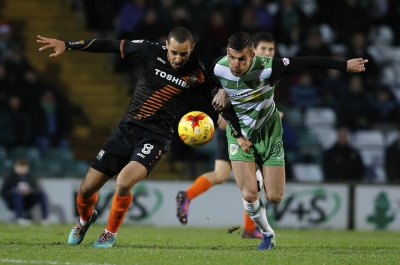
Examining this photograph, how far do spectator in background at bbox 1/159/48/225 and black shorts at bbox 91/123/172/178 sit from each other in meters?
6.98

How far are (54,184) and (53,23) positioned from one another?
5.28 meters

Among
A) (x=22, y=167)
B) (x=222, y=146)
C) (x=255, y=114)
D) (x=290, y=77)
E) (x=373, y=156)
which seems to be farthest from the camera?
(x=290, y=77)

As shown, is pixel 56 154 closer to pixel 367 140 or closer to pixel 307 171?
pixel 307 171

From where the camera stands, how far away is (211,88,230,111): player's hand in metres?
9.45

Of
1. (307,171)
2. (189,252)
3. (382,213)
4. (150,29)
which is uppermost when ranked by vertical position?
(150,29)

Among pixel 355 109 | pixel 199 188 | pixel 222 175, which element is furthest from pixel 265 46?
pixel 355 109

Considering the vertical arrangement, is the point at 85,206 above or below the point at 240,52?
below

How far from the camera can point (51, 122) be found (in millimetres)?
17906

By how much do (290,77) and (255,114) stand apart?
9.18m

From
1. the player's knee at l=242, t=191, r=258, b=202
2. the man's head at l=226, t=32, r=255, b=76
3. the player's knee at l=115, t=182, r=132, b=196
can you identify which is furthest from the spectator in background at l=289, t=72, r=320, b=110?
the player's knee at l=115, t=182, r=132, b=196

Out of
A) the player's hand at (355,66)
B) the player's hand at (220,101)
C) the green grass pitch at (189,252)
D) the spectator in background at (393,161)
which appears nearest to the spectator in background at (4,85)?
the green grass pitch at (189,252)

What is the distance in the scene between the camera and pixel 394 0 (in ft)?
72.0

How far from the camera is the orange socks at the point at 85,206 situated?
977 centimetres

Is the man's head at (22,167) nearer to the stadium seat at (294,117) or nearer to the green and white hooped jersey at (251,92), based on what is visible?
the stadium seat at (294,117)
